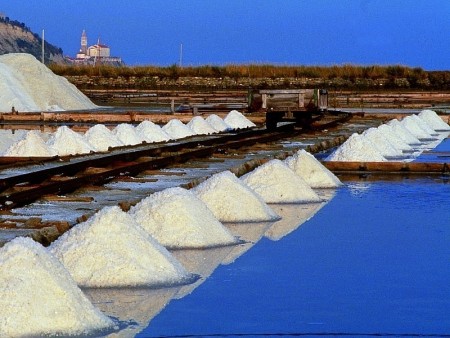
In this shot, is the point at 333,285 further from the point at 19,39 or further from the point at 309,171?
the point at 19,39

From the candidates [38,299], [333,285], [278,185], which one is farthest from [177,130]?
[38,299]

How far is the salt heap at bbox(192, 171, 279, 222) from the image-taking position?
10.5 metres

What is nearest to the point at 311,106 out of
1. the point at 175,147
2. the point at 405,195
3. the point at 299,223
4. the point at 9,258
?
the point at 175,147

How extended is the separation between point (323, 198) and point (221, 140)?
23.6ft

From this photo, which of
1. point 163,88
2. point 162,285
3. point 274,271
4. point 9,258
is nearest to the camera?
point 9,258

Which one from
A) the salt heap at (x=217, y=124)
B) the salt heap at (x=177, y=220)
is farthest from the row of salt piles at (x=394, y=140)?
the salt heap at (x=177, y=220)

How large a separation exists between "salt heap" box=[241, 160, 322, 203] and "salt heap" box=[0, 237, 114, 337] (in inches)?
242

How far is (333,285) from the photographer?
7.60 meters

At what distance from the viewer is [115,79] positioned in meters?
57.5

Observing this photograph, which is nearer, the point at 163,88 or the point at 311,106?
the point at 311,106

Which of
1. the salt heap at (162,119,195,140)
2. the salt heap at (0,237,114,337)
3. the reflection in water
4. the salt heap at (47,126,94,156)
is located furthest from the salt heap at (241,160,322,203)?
the salt heap at (162,119,195,140)

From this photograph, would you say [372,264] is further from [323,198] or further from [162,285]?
[323,198]

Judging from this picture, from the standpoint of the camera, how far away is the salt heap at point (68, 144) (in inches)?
703

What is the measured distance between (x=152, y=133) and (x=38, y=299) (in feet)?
52.1
